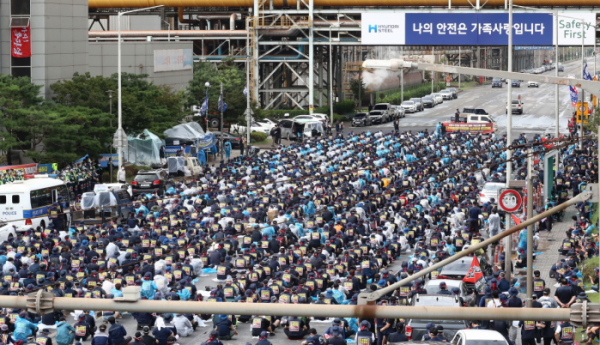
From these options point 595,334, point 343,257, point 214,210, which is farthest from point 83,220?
point 595,334

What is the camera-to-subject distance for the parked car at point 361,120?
230 ft

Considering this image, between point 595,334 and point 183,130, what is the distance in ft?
119

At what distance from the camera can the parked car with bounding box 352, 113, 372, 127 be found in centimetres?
7025

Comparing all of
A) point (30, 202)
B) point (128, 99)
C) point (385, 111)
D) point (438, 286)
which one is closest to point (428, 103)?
point (385, 111)

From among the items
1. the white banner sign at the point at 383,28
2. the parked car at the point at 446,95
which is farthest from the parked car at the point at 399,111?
the parked car at the point at 446,95

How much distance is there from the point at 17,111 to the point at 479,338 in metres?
30.8

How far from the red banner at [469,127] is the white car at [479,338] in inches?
1646

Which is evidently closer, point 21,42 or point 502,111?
point 21,42

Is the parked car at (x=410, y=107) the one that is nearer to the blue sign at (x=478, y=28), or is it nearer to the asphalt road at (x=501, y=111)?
the asphalt road at (x=501, y=111)

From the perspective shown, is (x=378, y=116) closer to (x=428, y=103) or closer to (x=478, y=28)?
(x=478, y=28)

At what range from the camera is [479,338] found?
16.2 meters

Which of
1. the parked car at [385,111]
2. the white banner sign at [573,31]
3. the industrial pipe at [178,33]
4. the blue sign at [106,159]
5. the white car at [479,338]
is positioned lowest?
the white car at [479,338]

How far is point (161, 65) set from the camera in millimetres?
61531

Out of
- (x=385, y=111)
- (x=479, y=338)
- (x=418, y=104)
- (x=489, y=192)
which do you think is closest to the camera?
(x=479, y=338)
